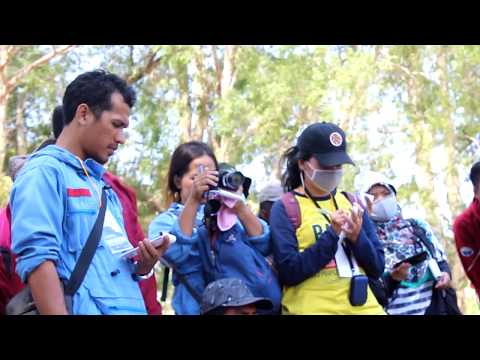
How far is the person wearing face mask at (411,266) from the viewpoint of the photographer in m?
5.61

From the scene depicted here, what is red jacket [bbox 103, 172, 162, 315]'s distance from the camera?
3.85 meters

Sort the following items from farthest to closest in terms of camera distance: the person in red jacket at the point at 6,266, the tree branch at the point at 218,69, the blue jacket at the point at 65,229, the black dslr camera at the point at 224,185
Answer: the tree branch at the point at 218,69, the black dslr camera at the point at 224,185, the person in red jacket at the point at 6,266, the blue jacket at the point at 65,229

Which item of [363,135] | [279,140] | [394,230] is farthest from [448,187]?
[394,230]

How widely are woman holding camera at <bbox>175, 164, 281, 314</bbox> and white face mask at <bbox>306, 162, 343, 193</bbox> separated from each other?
37cm

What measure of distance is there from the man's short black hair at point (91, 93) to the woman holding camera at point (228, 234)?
38.2 inches

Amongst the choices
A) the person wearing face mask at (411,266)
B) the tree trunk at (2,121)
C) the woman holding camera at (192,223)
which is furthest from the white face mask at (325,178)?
the tree trunk at (2,121)

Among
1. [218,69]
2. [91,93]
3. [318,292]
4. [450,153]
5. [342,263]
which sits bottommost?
[318,292]

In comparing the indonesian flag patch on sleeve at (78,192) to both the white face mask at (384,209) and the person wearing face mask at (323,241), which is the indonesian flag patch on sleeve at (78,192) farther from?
the white face mask at (384,209)

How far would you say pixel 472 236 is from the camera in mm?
6062

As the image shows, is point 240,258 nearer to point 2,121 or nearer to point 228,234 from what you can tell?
point 228,234

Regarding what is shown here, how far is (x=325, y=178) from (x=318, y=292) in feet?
2.07

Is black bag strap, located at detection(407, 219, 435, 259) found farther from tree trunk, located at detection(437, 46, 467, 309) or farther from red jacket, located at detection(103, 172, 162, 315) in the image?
tree trunk, located at detection(437, 46, 467, 309)

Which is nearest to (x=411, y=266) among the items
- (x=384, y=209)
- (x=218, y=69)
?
(x=384, y=209)
